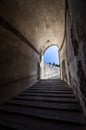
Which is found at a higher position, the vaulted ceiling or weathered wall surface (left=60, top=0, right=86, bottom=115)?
the vaulted ceiling

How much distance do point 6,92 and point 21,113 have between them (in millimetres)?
933

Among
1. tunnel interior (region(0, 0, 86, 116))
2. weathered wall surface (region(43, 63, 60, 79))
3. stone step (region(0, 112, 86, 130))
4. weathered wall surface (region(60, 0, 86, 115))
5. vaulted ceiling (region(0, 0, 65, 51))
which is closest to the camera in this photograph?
weathered wall surface (region(60, 0, 86, 115))

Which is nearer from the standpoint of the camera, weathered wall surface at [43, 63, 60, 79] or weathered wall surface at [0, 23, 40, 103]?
weathered wall surface at [0, 23, 40, 103]

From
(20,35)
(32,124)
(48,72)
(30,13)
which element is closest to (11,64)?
(20,35)

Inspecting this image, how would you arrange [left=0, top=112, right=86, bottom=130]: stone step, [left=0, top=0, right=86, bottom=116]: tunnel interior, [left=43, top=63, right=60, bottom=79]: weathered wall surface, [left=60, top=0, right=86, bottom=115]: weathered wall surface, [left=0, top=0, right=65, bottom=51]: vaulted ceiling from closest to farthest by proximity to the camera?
[left=60, top=0, right=86, bottom=115]: weathered wall surface
[left=0, top=112, right=86, bottom=130]: stone step
[left=0, top=0, right=86, bottom=116]: tunnel interior
[left=0, top=0, right=65, bottom=51]: vaulted ceiling
[left=43, top=63, right=60, bottom=79]: weathered wall surface

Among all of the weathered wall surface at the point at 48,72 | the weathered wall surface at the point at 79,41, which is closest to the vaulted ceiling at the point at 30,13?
the weathered wall surface at the point at 79,41

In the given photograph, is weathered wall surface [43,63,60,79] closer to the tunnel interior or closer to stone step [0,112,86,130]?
the tunnel interior

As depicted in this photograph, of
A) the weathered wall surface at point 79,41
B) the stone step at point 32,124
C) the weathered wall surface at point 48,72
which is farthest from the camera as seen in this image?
the weathered wall surface at point 48,72

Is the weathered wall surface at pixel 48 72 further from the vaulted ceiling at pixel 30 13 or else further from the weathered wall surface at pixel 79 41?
the weathered wall surface at pixel 79 41

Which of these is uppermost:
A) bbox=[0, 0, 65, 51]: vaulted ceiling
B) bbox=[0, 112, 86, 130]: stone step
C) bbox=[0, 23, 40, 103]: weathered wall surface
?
bbox=[0, 0, 65, 51]: vaulted ceiling

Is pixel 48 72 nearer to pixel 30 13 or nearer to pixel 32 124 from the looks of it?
pixel 30 13

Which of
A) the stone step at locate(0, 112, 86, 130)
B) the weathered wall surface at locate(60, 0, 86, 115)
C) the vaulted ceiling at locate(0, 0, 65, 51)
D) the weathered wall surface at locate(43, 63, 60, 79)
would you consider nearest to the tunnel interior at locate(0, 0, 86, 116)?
the vaulted ceiling at locate(0, 0, 65, 51)

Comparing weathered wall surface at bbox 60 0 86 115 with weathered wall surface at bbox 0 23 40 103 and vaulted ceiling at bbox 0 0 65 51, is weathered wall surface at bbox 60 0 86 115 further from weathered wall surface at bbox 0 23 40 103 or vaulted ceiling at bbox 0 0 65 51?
weathered wall surface at bbox 0 23 40 103

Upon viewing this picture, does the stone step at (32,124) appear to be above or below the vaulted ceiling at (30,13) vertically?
below
